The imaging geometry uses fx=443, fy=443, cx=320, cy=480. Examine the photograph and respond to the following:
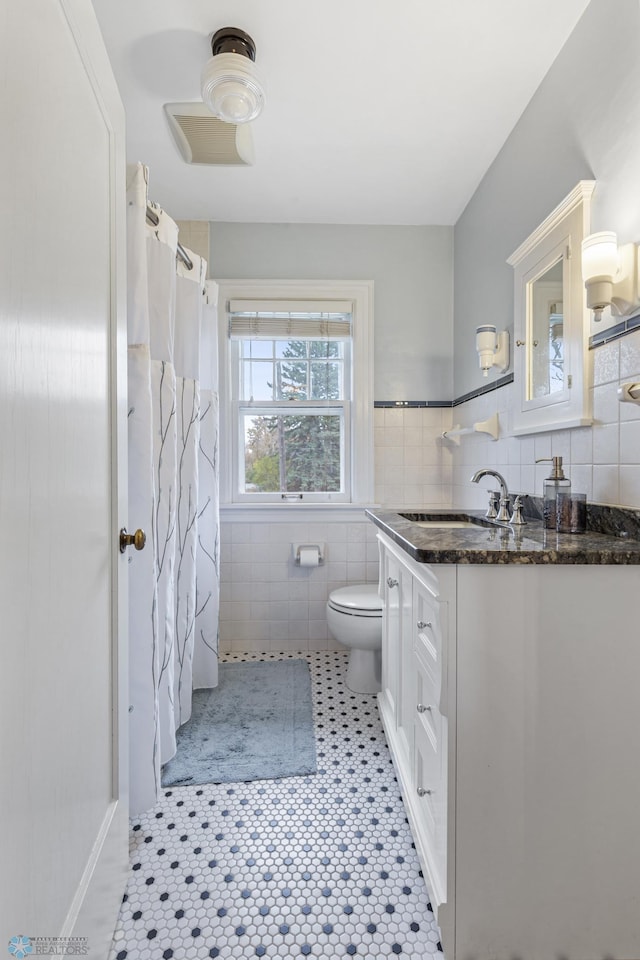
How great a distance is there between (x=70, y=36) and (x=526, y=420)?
5.29ft

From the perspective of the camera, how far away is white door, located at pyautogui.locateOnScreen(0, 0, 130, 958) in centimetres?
58

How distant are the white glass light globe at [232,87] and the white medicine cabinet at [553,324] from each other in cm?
109

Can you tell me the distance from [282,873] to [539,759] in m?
0.77

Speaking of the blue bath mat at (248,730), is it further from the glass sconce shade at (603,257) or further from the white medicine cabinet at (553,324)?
the glass sconce shade at (603,257)

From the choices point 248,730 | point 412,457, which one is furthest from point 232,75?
point 248,730

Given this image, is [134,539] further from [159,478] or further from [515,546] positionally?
[515,546]

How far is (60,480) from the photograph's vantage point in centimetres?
73

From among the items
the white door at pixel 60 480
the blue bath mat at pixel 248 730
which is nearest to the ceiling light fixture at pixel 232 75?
the white door at pixel 60 480

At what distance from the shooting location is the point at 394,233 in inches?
103

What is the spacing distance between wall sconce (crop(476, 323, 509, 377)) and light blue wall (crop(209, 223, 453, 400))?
0.72m

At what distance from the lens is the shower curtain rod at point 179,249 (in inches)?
57.5

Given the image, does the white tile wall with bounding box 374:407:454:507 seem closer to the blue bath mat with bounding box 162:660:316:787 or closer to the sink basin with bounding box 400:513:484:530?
the sink basin with bounding box 400:513:484:530

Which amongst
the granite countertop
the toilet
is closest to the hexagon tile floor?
the toilet

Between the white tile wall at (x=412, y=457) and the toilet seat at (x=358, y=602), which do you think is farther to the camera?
the white tile wall at (x=412, y=457)
